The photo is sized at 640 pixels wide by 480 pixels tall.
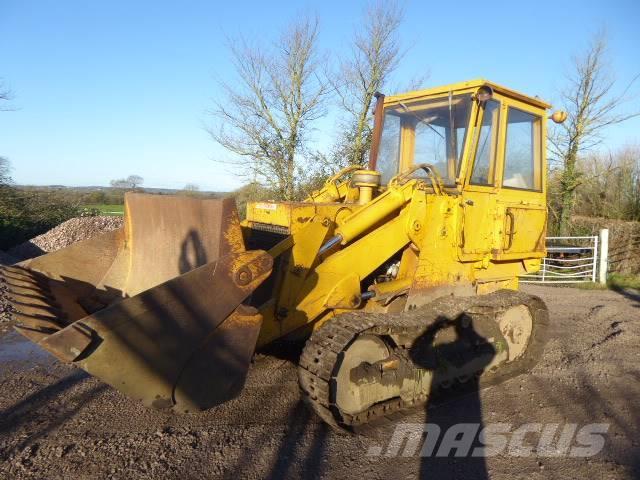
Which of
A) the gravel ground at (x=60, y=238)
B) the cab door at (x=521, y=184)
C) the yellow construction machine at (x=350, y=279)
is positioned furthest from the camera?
the gravel ground at (x=60, y=238)

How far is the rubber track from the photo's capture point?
12.3 feet

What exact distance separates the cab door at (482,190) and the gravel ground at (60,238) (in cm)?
1181

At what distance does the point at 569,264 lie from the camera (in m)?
15.1

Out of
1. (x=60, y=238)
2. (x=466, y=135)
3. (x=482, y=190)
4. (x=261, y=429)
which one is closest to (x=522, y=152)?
(x=482, y=190)

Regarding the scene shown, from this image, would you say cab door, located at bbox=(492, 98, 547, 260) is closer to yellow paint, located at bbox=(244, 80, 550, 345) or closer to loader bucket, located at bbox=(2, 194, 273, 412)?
yellow paint, located at bbox=(244, 80, 550, 345)

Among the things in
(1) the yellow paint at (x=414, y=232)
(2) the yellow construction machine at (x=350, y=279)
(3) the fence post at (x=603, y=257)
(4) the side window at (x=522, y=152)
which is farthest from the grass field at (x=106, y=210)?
(4) the side window at (x=522, y=152)

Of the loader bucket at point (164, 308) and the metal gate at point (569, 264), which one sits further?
the metal gate at point (569, 264)

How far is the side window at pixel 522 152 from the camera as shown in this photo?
5.36 m

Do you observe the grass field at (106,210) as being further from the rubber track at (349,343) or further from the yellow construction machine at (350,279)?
the rubber track at (349,343)

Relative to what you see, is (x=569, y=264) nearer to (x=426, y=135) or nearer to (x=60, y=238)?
(x=426, y=135)

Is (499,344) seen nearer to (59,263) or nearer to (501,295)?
(501,295)

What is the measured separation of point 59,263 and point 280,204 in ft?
6.64

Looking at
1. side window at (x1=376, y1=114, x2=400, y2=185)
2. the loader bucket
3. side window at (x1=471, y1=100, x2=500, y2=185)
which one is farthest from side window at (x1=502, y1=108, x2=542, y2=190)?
the loader bucket

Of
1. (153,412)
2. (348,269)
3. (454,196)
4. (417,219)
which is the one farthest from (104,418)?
(454,196)
